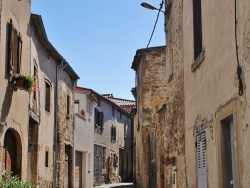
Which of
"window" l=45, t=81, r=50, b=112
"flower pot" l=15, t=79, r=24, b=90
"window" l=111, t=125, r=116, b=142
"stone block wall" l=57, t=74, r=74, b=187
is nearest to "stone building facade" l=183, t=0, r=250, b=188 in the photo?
"flower pot" l=15, t=79, r=24, b=90

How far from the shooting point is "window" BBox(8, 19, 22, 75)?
12188mm

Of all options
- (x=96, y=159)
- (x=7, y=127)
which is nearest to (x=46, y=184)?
(x=7, y=127)

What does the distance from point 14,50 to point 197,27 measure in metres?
5.16

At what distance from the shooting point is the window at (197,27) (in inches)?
384

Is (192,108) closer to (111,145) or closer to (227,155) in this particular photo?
(227,155)

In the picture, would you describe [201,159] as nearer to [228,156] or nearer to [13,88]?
[228,156]

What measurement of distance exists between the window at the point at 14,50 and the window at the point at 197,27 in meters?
4.74

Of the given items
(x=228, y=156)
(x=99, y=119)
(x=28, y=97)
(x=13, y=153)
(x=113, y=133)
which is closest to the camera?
(x=228, y=156)

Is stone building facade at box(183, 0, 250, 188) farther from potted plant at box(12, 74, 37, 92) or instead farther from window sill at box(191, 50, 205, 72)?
potted plant at box(12, 74, 37, 92)

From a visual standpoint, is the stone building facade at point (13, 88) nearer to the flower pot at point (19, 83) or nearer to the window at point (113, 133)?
the flower pot at point (19, 83)

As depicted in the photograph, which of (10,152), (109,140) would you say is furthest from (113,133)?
(10,152)

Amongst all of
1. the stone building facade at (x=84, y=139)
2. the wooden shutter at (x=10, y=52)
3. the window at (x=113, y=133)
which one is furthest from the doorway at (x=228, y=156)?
the window at (x=113, y=133)

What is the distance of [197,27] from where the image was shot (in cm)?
988

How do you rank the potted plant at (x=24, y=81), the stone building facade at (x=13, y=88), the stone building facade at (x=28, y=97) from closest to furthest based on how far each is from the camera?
the stone building facade at (x=13, y=88)
the stone building facade at (x=28, y=97)
the potted plant at (x=24, y=81)
